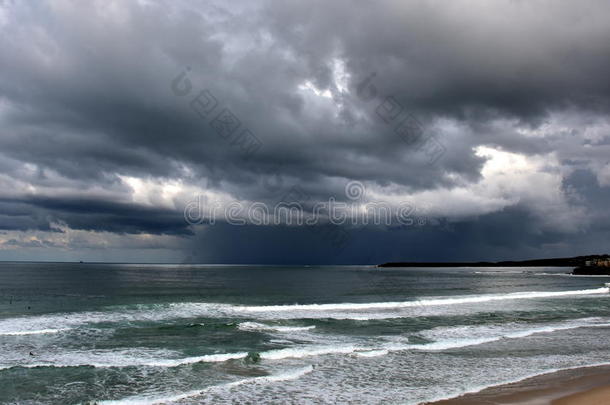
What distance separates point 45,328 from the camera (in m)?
24.2

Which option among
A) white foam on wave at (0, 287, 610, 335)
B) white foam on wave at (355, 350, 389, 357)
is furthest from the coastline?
white foam on wave at (0, 287, 610, 335)

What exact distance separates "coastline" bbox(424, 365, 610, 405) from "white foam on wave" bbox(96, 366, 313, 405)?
16.9 feet

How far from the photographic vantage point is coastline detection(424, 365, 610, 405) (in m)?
11.6

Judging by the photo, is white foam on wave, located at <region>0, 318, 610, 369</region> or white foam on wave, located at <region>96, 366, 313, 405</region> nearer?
white foam on wave, located at <region>96, 366, 313, 405</region>

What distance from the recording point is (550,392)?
1248 centimetres

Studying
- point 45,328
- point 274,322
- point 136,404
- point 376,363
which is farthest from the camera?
point 274,322

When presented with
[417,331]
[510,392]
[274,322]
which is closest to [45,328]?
[274,322]

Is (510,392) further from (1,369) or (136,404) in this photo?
(1,369)

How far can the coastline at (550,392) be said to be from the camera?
38.1ft

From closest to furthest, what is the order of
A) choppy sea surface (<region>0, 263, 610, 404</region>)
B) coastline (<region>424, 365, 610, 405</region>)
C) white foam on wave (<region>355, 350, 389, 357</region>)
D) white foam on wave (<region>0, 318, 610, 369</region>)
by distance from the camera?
coastline (<region>424, 365, 610, 405</region>)
choppy sea surface (<region>0, 263, 610, 404</region>)
white foam on wave (<region>0, 318, 610, 369</region>)
white foam on wave (<region>355, 350, 389, 357</region>)

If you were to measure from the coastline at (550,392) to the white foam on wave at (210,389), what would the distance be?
16.9ft

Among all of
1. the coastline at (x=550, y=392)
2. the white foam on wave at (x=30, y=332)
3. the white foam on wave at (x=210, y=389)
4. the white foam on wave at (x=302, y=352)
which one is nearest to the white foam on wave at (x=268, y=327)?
the white foam on wave at (x=302, y=352)

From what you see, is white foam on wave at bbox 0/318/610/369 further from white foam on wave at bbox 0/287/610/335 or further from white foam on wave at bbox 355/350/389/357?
white foam on wave at bbox 0/287/610/335

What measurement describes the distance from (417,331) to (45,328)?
22.1 metres
